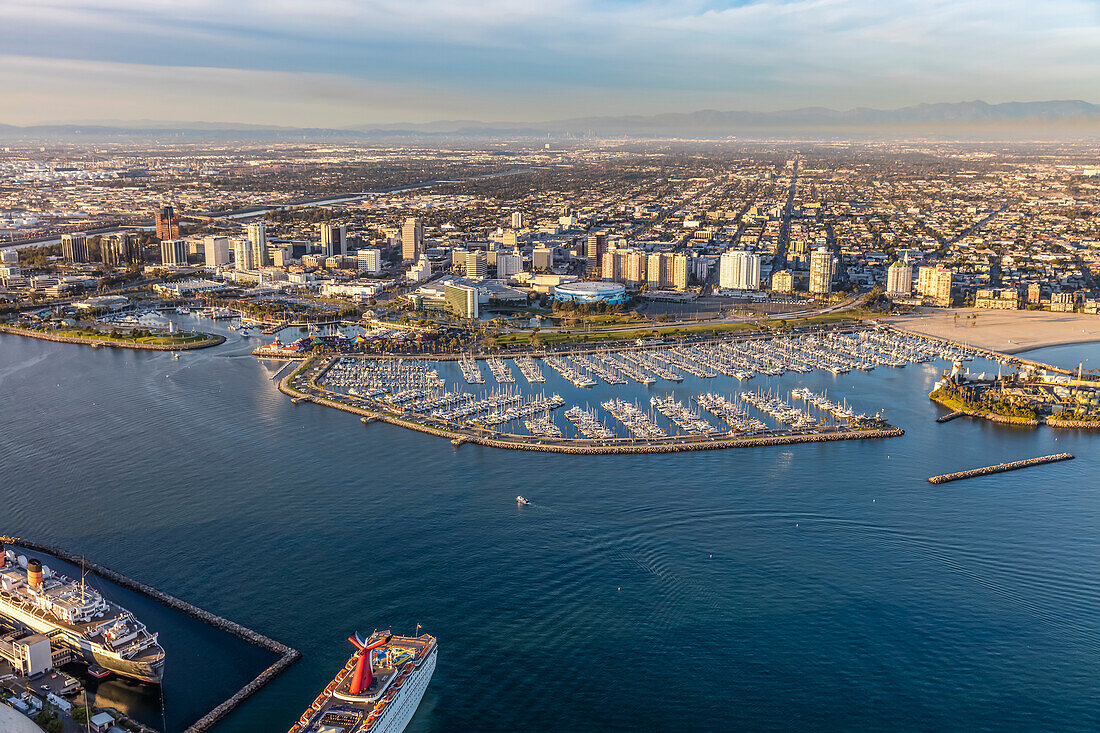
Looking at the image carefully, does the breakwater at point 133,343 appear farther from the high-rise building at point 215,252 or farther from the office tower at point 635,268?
the office tower at point 635,268

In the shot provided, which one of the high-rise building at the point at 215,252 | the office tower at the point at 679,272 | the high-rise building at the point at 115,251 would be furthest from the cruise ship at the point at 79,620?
the high-rise building at the point at 115,251

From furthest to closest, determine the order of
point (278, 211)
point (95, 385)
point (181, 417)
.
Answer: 1. point (278, 211)
2. point (95, 385)
3. point (181, 417)

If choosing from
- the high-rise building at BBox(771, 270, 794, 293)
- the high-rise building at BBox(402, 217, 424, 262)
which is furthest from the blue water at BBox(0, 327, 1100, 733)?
the high-rise building at BBox(402, 217, 424, 262)

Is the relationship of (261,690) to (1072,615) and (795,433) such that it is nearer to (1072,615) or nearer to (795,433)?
(1072,615)

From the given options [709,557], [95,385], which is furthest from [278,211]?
[709,557]

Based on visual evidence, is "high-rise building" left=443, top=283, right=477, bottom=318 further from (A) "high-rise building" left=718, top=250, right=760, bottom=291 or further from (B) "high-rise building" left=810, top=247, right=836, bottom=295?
(B) "high-rise building" left=810, top=247, right=836, bottom=295
